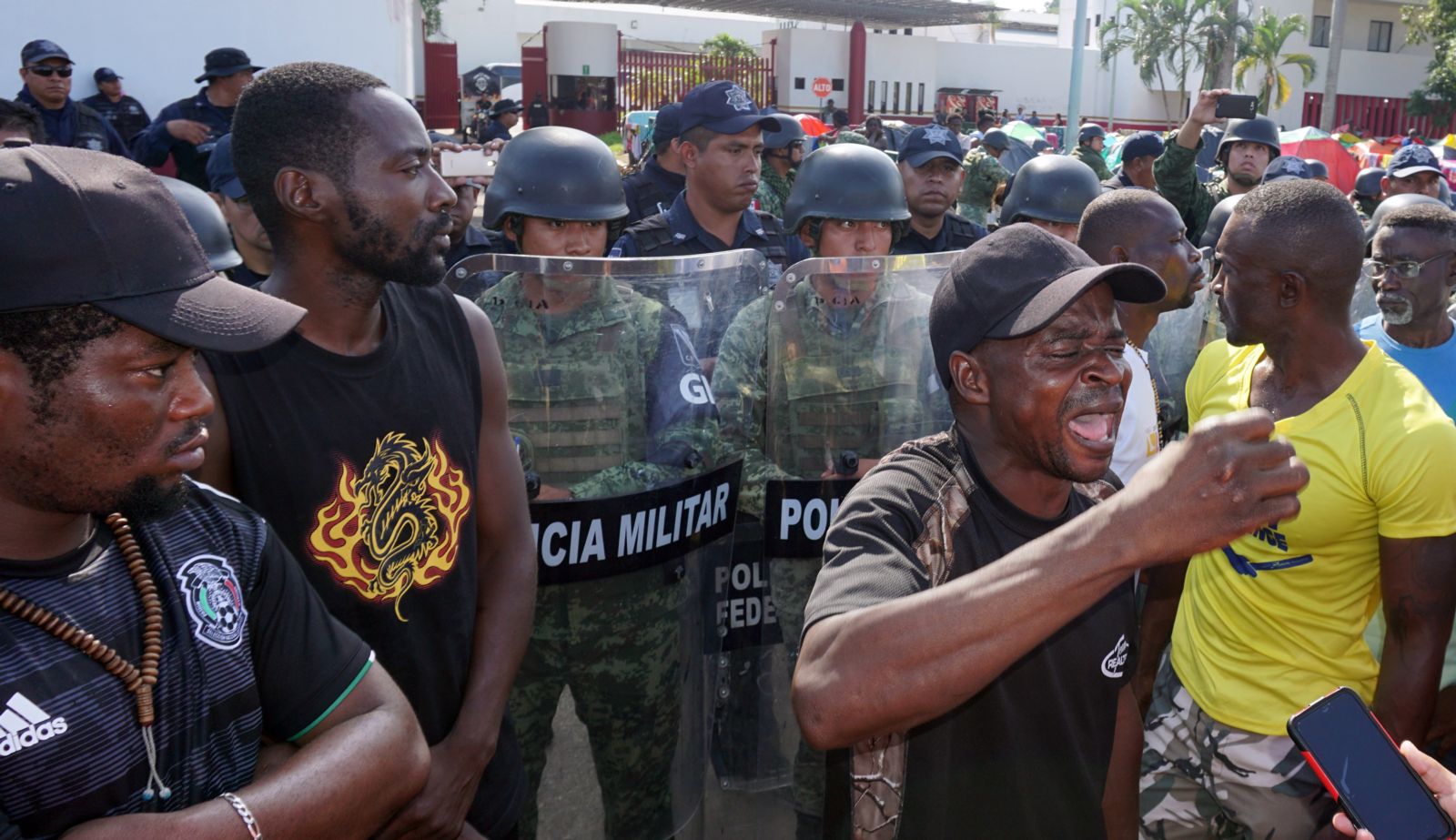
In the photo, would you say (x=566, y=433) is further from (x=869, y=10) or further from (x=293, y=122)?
(x=869, y=10)

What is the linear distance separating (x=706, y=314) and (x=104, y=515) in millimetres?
2002

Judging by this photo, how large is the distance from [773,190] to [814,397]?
4.58m

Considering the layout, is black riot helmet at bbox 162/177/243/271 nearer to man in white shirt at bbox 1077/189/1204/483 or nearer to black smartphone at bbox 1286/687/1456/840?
man in white shirt at bbox 1077/189/1204/483

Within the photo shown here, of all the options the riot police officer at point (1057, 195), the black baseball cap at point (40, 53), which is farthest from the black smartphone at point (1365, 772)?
the black baseball cap at point (40, 53)

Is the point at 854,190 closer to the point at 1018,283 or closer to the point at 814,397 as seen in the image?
the point at 814,397

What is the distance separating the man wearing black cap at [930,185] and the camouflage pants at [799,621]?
268cm

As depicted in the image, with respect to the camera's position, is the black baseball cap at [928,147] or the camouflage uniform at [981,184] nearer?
the black baseball cap at [928,147]

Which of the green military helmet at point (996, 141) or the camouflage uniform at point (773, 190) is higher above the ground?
the green military helmet at point (996, 141)

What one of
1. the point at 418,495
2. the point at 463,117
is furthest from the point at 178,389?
the point at 463,117

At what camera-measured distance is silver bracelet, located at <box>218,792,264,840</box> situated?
1.46 metres

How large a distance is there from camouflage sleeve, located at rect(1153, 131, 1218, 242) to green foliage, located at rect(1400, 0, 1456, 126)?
125 feet

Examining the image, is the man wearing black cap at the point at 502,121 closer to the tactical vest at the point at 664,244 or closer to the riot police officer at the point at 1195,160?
the riot police officer at the point at 1195,160

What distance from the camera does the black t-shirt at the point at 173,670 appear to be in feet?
4.46

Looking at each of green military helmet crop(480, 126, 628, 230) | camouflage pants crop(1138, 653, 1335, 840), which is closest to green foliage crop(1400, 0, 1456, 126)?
green military helmet crop(480, 126, 628, 230)
